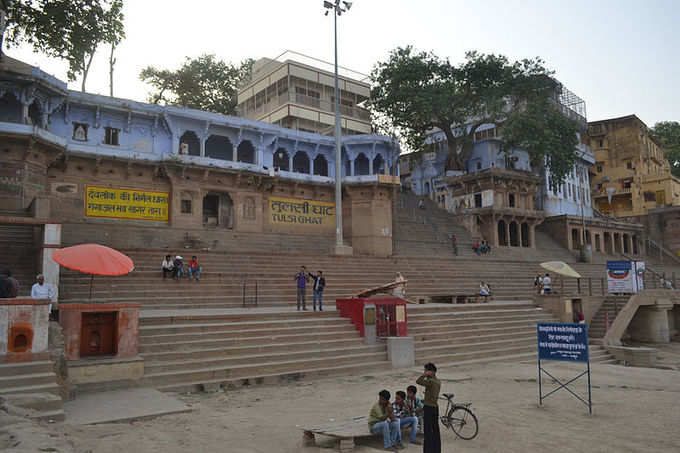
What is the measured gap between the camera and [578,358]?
8.93 meters

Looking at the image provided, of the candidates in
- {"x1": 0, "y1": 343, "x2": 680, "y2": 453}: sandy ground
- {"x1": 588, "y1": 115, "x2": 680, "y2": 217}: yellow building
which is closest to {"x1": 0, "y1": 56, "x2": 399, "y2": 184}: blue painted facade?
{"x1": 0, "y1": 343, "x2": 680, "y2": 453}: sandy ground

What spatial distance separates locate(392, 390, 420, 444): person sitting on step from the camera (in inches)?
272

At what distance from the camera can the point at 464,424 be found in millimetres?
6984

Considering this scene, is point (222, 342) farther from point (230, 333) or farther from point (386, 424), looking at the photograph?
point (386, 424)

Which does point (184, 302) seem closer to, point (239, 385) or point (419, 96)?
point (239, 385)

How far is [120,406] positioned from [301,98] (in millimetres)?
31779

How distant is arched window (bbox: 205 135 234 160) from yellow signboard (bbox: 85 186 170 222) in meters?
4.65

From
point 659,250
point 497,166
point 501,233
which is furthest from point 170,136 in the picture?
point 659,250

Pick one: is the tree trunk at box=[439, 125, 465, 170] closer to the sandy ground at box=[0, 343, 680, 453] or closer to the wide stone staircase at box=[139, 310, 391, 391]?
the wide stone staircase at box=[139, 310, 391, 391]

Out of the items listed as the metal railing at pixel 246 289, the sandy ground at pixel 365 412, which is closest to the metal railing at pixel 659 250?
the sandy ground at pixel 365 412

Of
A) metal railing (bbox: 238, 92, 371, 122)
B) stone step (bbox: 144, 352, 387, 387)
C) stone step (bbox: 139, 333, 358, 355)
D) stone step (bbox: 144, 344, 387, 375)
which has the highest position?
metal railing (bbox: 238, 92, 371, 122)

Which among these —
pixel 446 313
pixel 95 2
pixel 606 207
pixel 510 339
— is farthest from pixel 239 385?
pixel 606 207

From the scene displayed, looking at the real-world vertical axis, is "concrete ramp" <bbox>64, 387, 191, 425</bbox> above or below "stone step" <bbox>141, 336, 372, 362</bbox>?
below

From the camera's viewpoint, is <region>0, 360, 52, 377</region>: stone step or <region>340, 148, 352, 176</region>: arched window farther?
<region>340, 148, 352, 176</region>: arched window
